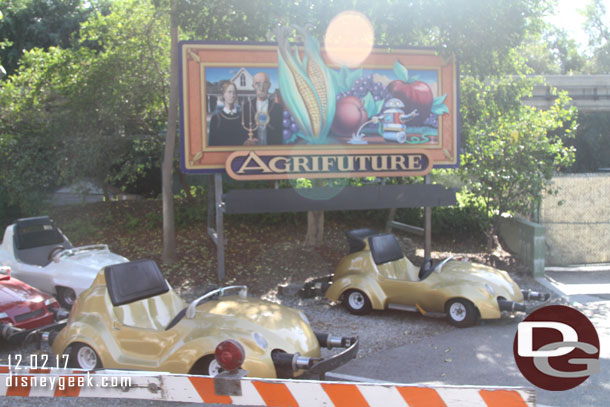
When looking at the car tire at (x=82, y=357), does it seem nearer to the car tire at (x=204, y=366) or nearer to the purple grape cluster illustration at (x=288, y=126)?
the car tire at (x=204, y=366)

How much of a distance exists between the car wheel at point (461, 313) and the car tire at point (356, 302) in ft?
4.11

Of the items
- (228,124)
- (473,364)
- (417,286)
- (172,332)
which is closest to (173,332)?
(172,332)

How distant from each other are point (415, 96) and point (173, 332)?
7.75 metres

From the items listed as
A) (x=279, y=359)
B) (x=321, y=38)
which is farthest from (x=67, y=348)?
(x=321, y=38)

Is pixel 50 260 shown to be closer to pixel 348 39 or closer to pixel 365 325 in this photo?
pixel 365 325

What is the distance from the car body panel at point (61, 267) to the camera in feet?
31.8

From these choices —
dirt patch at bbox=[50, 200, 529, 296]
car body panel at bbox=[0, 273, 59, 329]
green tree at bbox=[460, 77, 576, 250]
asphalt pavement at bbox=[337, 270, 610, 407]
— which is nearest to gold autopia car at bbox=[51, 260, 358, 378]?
asphalt pavement at bbox=[337, 270, 610, 407]

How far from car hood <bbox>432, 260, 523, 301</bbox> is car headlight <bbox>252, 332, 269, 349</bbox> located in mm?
3781

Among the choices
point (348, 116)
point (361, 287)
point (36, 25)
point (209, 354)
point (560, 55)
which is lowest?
point (361, 287)

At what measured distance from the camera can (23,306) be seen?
25.4 feet

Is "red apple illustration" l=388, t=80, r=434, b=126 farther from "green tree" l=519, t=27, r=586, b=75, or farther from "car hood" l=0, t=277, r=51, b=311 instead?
"green tree" l=519, t=27, r=586, b=75

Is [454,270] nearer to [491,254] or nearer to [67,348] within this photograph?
[491,254]

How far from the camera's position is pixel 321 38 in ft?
40.2

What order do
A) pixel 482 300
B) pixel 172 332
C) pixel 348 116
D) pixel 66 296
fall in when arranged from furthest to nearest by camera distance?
pixel 348 116, pixel 66 296, pixel 482 300, pixel 172 332
